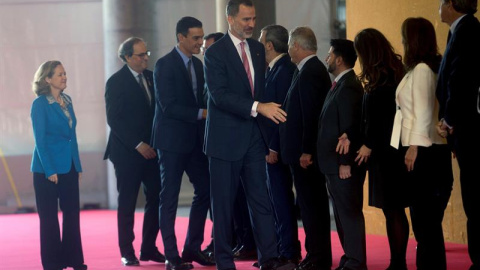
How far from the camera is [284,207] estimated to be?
6.40 m

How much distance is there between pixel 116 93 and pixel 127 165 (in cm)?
56

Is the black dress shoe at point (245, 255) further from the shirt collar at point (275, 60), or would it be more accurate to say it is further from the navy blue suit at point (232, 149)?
the shirt collar at point (275, 60)

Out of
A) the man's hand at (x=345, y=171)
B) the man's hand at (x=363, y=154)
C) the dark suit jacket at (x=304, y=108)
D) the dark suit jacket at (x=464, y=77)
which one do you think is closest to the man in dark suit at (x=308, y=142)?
the dark suit jacket at (x=304, y=108)

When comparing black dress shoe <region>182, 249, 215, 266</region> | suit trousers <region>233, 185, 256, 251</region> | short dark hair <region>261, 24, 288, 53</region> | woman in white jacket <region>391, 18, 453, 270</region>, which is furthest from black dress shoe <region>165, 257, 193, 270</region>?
woman in white jacket <region>391, 18, 453, 270</region>

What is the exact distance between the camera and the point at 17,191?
11586 mm

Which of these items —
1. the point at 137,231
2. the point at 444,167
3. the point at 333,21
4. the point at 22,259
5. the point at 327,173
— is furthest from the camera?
the point at 333,21

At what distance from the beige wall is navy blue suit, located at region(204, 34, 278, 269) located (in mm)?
2070

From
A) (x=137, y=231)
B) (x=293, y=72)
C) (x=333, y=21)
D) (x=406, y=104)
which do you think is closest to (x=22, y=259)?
(x=137, y=231)

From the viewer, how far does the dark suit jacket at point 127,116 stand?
684 centimetres

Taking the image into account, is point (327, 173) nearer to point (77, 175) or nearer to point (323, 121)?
point (323, 121)

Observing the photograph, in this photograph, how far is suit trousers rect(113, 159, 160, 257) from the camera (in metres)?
6.83

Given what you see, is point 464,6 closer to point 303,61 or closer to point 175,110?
point 303,61

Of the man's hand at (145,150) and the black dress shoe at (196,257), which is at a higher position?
the man's hand at (145,150)

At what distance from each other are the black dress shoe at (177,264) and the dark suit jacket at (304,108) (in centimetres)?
106
